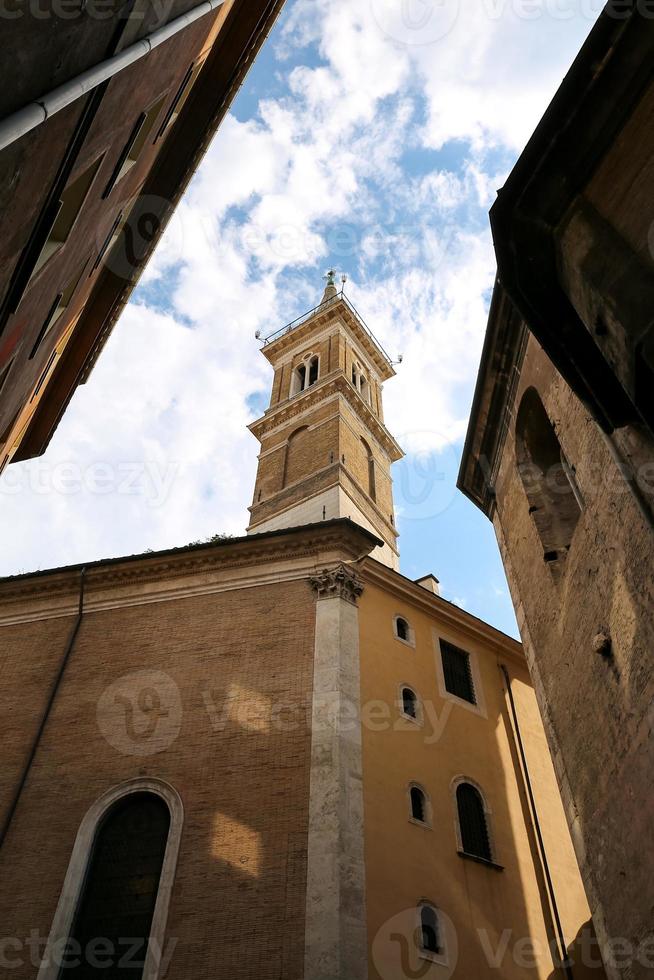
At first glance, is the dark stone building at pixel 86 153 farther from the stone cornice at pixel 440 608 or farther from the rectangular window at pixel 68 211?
the stone cornice at pixel 440 608

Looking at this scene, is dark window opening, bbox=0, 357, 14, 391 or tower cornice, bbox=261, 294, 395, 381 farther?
tower cornice, bbox=261, 294, 395, 381

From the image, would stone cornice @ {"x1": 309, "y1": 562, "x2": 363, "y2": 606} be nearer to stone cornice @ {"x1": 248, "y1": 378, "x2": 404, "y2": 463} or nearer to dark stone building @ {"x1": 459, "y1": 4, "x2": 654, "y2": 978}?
dark stone building @ {"x1": 459, "y1": 4, "x2": 654, "y2": 978}

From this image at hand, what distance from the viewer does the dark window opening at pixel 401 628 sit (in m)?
14.9

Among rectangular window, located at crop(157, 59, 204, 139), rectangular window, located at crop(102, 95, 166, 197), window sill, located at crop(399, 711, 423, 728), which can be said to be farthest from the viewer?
window sill, located at crop(399, 711, 423, 728)

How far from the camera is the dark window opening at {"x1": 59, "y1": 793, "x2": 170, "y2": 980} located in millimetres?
10430

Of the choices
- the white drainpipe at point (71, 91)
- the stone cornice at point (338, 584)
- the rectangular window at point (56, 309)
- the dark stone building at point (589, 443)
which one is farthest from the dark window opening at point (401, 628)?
the white drainpipe at point (71, 91)

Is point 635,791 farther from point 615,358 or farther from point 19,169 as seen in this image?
point 19,169

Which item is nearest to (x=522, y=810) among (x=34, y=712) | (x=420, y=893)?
(x=420, y=893)

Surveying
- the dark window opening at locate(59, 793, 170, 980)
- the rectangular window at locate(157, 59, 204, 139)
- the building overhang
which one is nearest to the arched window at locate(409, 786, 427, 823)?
the dark window opening at locate(59, 793, 170, 980)

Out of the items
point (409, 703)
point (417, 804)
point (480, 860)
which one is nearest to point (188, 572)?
point (409, 703)

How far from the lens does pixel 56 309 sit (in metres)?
11.0

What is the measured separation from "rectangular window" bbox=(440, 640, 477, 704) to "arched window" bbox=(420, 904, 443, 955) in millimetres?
4613

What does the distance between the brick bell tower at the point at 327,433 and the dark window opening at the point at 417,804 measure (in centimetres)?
1083

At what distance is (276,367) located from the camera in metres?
38.0
